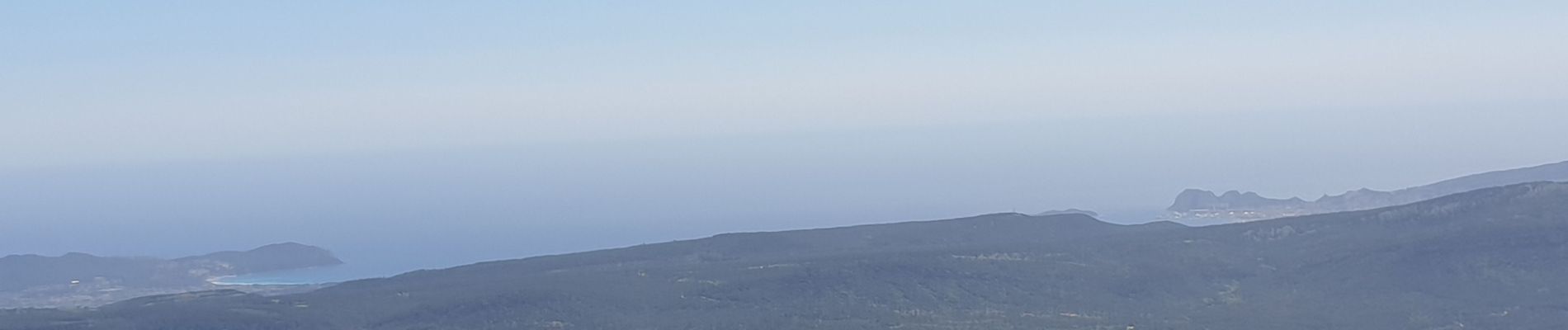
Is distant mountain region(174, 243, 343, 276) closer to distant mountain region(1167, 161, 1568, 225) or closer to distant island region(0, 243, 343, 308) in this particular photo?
distant island region(0, 243, 343, 308)

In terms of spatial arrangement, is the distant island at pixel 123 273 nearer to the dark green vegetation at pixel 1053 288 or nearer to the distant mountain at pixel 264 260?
the distant mountain at pixel 264 260

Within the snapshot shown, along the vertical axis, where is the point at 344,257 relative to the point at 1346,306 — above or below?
above

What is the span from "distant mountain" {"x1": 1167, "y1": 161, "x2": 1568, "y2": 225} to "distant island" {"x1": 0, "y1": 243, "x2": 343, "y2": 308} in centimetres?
6567

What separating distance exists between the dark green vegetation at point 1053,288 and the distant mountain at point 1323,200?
1754 inches

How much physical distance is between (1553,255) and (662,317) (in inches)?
1267

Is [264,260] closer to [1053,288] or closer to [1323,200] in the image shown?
[1053,288]

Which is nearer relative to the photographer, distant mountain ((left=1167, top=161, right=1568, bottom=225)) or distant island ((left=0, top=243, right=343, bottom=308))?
distant island ((left=0, top=243, right=343, bottom=308))

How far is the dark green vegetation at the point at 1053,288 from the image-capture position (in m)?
53.0

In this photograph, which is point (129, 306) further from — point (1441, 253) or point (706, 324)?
point (1441, 253)

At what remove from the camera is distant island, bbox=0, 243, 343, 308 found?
295 ft

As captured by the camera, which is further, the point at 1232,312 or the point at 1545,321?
the point at 1232,312

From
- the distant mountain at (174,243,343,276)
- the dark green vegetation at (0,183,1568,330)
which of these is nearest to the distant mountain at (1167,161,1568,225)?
the dark green vegetation at (0,183,1568,330)

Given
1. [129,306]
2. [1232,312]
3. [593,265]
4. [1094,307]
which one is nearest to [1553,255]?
[1232,312]

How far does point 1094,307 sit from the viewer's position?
183ft
